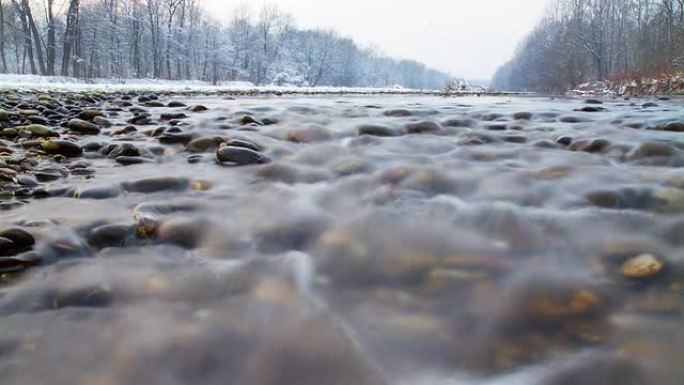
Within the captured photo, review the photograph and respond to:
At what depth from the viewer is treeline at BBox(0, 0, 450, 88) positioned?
31.8 meters

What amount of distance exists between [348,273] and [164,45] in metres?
50.7

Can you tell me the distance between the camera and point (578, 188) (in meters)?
2.42

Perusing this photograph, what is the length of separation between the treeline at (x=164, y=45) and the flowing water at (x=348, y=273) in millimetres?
32156

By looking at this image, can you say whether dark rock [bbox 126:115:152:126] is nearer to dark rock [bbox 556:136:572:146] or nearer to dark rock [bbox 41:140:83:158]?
dark rock [bbox 41:140:83:158]

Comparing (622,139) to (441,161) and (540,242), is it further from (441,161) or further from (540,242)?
(540,242)

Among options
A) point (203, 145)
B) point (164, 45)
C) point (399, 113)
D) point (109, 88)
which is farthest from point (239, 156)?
point (164, 45)

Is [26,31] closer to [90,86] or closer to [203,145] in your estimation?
[90,86]

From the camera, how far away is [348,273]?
65.1 inches

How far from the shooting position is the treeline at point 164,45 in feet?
104

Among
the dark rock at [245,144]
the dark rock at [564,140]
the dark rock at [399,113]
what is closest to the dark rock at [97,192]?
the dark rock at [245,144]

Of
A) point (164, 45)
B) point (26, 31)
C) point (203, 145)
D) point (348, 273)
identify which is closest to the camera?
point (348, 273)

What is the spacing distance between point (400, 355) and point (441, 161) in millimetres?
2096

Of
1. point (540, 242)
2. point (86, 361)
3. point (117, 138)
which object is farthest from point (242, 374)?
point (117, 138)

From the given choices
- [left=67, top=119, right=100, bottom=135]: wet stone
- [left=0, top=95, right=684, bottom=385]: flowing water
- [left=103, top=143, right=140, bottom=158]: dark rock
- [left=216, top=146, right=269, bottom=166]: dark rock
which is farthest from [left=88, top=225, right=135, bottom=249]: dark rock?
[left=67, top=119, right=100, bottom=135]: wet stone
